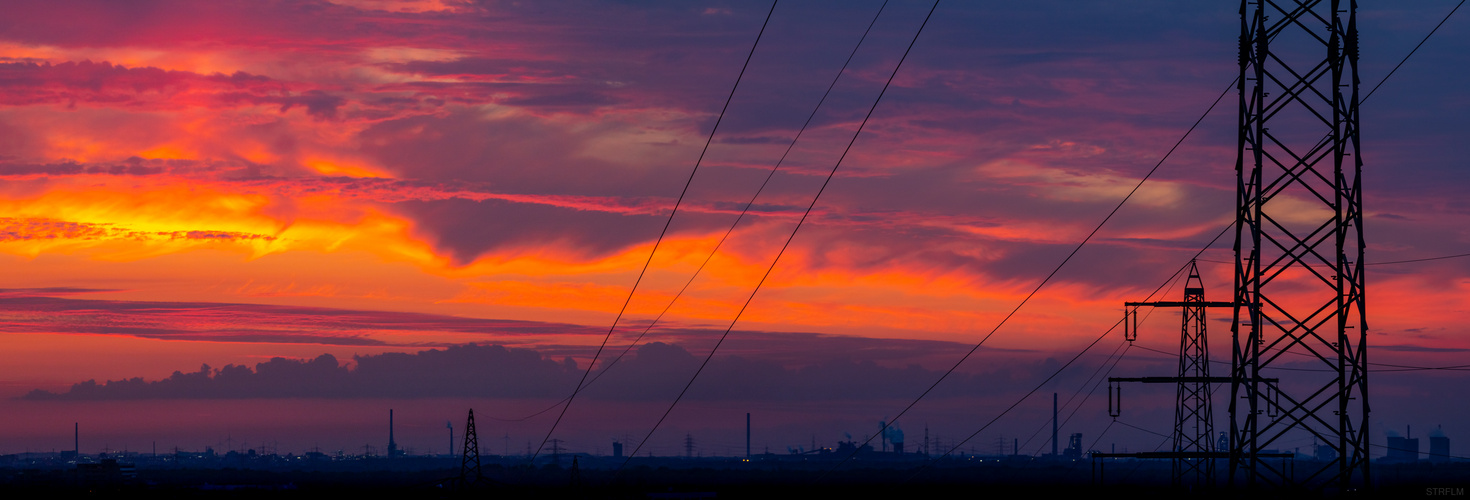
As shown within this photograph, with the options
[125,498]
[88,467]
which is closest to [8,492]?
[88,467]

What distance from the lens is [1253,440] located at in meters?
34.3

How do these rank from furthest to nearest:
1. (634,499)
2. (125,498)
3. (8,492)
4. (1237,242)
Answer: (8,492) < (125,498) < (634,499) < (1237,242)

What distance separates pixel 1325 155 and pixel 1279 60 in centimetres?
280

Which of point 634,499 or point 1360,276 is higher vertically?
point 1360,276

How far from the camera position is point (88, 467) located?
19700cm

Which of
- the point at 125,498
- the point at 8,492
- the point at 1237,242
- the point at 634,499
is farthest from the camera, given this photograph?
the point at 8,492

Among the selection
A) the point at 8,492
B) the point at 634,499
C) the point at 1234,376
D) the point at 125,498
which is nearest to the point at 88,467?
the point at 8,492

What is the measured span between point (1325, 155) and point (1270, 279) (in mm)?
3431

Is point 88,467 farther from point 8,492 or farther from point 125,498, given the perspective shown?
point 125,498

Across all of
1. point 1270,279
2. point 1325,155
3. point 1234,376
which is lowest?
point 1234,376

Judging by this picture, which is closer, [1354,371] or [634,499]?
[1354,371]

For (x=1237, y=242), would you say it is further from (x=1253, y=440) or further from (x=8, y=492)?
(x=8, y=492)

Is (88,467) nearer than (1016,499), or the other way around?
(1016,499)

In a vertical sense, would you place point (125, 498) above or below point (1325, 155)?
below
